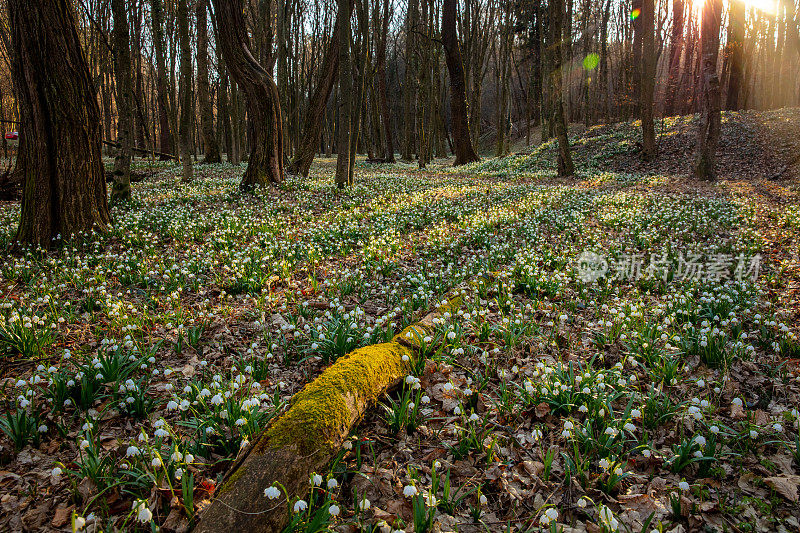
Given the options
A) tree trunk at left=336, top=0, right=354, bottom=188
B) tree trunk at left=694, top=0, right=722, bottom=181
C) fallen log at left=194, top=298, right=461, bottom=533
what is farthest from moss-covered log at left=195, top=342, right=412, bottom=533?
tree trunk at left=694, top=0, right=722, bottom=181

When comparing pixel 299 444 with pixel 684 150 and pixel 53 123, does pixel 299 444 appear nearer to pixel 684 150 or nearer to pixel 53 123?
pixel 53 123

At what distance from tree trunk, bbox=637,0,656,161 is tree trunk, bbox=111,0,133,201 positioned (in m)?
18.9

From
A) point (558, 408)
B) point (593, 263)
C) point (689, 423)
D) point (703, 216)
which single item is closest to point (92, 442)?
point (558, 408)

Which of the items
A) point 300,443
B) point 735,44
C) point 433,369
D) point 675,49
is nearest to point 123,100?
point 433,369

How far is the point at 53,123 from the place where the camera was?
22.0ft

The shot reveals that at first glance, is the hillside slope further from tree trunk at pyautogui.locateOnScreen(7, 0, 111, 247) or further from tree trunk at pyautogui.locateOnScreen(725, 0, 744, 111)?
tree trunk at pyautogui.locateOnScreen(7, 0, 111, 247)

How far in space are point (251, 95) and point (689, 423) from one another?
12895mm

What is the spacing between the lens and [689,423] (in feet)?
11.0

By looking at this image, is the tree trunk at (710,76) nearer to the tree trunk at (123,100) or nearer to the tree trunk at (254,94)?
the tree trunk at (254,94)

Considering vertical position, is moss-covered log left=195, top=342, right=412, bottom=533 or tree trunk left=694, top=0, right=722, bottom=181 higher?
tree trunk left=694, top=0, right=722, bottom=181

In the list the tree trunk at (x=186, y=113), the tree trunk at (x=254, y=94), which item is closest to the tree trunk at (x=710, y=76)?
the tree trunk at (x=254, y=94)

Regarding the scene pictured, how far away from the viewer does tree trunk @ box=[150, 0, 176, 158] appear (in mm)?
15387

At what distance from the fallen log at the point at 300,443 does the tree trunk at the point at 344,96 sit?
34.1 ft

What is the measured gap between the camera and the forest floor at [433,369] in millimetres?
2615
